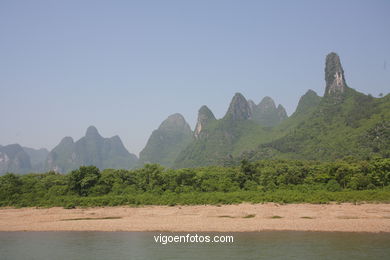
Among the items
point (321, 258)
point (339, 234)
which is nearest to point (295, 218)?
point (339, 234)

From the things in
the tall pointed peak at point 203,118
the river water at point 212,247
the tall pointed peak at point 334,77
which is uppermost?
the tall pointed peak at point 334,77

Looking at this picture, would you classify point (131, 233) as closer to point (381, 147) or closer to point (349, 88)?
point (381, 147)

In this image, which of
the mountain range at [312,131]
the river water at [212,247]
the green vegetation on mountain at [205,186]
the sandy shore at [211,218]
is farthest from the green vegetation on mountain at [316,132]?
the river water at [212,247]

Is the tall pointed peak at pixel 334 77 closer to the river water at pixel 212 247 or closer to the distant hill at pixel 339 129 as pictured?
the distant hill at pixel 339 129

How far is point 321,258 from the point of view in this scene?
1634 cm

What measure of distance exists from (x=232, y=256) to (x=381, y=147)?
220ft

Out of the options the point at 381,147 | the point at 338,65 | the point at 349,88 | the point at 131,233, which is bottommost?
the point at 131,233

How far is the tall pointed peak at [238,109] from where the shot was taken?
166 metres

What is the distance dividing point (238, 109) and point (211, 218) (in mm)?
145626

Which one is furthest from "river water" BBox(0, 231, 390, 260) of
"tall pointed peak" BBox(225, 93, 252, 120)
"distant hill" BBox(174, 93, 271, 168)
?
"tall pointed peak" BBox(225, 93, 252, 120)

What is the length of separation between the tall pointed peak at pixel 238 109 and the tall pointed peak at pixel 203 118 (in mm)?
13699

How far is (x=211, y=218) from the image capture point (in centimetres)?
2672

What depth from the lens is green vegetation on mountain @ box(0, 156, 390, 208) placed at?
33.9 metres

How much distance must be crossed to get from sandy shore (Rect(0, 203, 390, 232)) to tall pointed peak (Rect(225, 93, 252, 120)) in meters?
135
